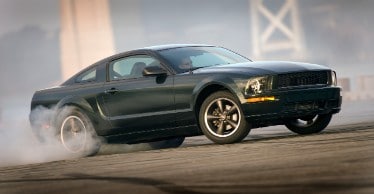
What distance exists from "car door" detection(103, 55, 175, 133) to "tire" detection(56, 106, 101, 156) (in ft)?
1.22

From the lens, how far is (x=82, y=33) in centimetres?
7769

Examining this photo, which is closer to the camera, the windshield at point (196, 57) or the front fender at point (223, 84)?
the front fender at point (223, 84)

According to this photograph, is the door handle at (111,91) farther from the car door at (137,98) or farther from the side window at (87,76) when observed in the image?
the side window at (87,76)

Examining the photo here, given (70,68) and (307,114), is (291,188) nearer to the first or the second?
(307,114)

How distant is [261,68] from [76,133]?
270cm

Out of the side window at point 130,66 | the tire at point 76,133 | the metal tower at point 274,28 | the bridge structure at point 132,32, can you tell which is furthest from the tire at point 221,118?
the metal tower at point 274,28

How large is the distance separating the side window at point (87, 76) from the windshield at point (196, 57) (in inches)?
42.3

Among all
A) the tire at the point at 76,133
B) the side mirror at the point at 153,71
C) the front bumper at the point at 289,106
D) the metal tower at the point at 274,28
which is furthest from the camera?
the metal tower at the point at 274,28

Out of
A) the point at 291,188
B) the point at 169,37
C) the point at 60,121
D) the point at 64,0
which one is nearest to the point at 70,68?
the point at 64,0

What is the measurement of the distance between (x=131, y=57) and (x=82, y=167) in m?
2.54

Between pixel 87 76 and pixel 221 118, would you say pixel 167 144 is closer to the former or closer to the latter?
pixel 87 76

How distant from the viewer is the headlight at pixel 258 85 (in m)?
9.61

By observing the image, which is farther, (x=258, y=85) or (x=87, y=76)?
(x=87, y=76)

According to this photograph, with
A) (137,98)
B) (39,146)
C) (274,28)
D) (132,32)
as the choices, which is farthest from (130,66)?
(274,28)
